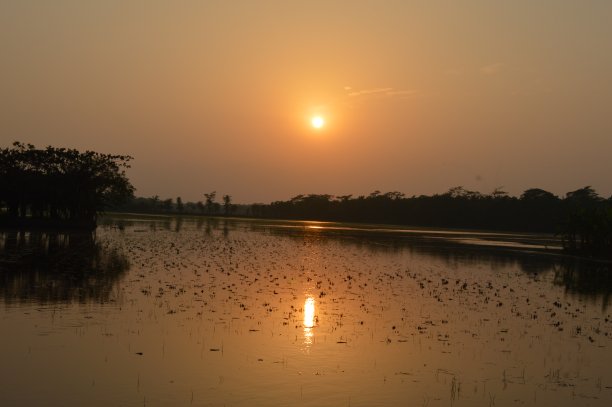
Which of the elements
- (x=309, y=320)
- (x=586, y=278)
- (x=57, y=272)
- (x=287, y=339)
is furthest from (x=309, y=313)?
(x=586, y=278)

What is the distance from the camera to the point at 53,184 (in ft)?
260

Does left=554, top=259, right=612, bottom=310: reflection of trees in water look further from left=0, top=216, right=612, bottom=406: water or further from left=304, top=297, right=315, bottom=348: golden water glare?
left=304, top=297, right=315, bottom=348: golden water glare

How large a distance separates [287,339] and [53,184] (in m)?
69.2

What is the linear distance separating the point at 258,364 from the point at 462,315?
11897mm

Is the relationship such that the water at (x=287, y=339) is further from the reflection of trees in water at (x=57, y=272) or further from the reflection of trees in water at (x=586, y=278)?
the reflection of trees in water at (x=586, y=278)

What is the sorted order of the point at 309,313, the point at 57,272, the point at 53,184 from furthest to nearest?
the point at 53,184
the point at 57,272
the point at 309,313

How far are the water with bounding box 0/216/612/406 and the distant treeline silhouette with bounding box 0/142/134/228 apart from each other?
4336 centimetres

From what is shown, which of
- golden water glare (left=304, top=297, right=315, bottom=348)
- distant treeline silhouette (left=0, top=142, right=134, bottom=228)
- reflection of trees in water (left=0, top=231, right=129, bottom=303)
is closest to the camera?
golden water glare (left=304, top=297, right=315, bottom=348)

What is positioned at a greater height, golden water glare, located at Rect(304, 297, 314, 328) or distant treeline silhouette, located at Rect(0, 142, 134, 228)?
distant treeline silhouette, located at Rect(0, 142, 134, 228)

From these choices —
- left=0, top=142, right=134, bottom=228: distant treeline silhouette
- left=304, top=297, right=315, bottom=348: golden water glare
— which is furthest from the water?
left=0, top=142, right=134, bottom=228: distant treeline silhouette

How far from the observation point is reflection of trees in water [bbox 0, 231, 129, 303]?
2408 centimetres

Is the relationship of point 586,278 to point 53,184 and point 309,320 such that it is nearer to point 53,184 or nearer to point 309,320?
point 309,320

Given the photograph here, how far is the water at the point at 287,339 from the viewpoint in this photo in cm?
1352

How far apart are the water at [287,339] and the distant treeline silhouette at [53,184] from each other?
4336cm
